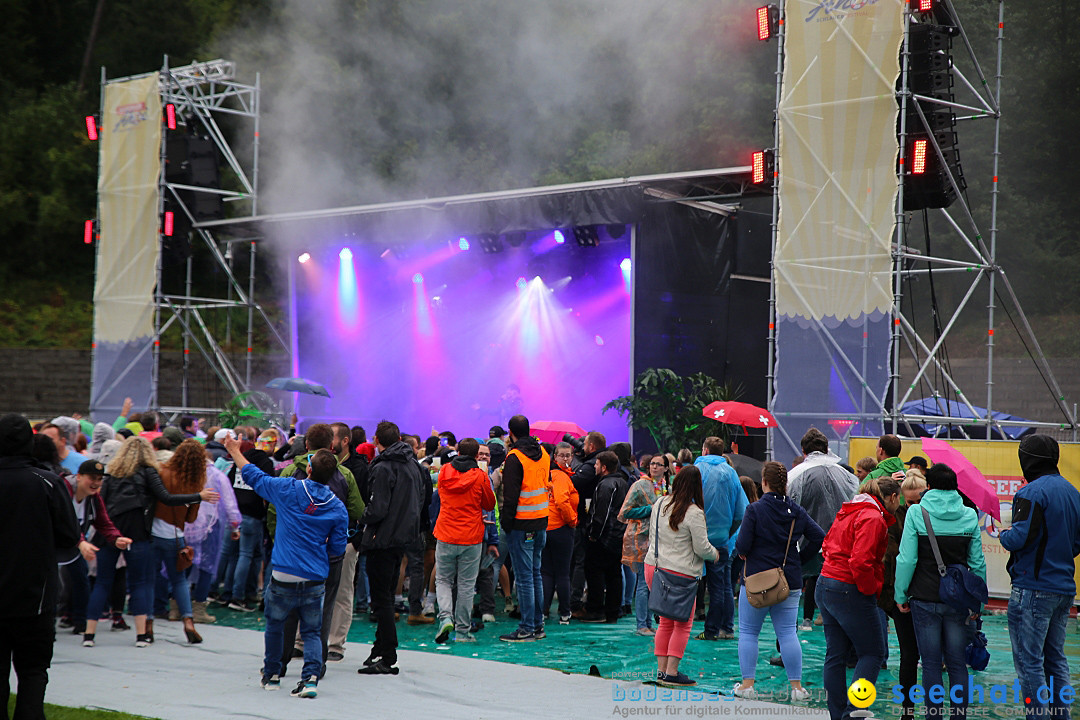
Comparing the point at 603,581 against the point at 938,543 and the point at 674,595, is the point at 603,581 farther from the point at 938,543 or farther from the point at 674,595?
the point at 938,543

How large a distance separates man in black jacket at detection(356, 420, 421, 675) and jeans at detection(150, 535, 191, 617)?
152 cm

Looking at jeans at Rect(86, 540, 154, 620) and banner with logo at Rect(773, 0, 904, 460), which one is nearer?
jeans at Rect(86, 540, 154, 620)

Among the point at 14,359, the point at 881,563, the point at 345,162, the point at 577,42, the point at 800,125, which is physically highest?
the point at 577,42

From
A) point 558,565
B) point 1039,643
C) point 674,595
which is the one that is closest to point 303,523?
point 674,595

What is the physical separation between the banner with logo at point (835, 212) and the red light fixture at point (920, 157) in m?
0.26

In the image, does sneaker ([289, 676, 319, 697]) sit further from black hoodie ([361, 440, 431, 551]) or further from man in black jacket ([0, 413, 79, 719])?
man in black jacket ([0, 413, 79, 719])

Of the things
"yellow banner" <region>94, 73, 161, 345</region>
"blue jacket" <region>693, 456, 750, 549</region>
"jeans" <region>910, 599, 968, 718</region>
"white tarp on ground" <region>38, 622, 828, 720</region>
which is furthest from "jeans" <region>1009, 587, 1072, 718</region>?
"yellow banner" <region>94, 73, 161, 345</region>

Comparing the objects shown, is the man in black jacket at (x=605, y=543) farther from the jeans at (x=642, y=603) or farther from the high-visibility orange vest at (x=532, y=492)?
the high-visibility orange vest at (x=532, y=492)

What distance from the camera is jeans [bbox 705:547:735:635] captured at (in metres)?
8.16

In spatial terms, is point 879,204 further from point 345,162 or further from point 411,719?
point 345,162

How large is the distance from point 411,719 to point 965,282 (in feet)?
105

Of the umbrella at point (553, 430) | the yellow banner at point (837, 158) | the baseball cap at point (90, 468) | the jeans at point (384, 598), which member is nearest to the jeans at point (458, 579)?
the jeans at point (384, 598)

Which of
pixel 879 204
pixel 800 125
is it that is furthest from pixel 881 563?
pixel 800 125

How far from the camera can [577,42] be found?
28969 mm
